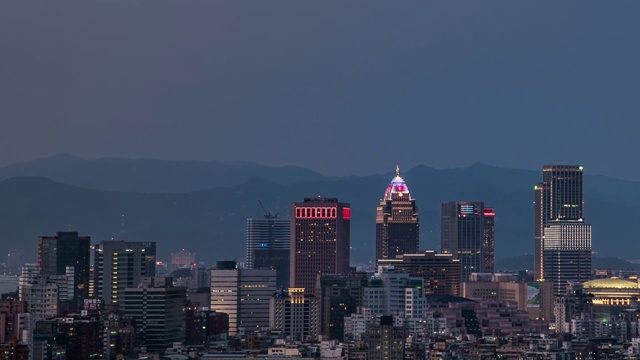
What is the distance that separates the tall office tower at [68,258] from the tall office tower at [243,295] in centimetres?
1121

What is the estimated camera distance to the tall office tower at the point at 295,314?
494ft

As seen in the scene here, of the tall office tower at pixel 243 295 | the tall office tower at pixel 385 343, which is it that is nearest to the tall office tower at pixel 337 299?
the tall office tower at pixel 243 295

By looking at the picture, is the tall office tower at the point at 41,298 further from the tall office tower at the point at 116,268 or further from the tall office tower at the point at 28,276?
the tall office tower at the point at 116,268

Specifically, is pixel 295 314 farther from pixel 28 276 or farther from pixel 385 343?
pixel 385 343

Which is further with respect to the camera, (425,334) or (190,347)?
(425,334)

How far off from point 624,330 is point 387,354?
4637 cm

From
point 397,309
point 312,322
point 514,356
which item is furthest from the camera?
point 397,309

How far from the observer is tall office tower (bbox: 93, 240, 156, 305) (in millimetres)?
156500

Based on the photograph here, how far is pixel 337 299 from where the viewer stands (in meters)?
155

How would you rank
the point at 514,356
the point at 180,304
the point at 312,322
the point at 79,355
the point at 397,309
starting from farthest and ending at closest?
the point at 397,309 < the point at 312,322 < the point at 180,304 < the point at 514,356 < the point at 79,355

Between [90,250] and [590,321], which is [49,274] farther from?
[590,321]

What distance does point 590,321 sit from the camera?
6432 inches

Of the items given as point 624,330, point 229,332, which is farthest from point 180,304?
point 624,330

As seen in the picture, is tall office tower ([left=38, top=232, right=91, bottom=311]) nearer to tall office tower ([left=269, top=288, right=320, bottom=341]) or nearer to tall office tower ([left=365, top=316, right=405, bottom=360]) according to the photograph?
tall office tower ([left=269, top=288, right=320, bottom=341])
